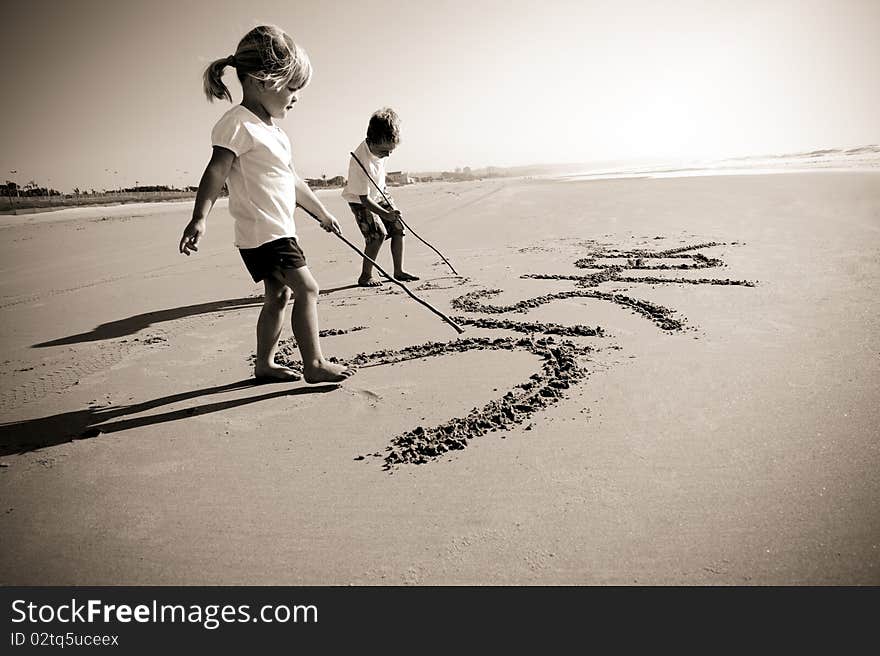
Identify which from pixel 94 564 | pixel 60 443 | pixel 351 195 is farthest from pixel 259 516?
pixel 351 195

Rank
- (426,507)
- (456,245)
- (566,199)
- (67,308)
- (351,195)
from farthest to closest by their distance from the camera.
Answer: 1. (566,199)
2. (456,245)
3. (351,195)
4. (67,308)
5. (426,507)

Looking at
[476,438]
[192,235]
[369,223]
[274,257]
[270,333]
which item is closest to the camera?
[476,438]

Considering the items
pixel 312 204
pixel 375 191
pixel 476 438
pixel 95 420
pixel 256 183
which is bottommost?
pixel 476 438

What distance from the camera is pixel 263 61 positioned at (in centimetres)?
280

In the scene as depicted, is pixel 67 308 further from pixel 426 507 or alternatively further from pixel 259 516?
pixel 426 507

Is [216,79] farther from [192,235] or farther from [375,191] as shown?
[375,191]

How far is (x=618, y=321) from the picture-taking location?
3916 mm

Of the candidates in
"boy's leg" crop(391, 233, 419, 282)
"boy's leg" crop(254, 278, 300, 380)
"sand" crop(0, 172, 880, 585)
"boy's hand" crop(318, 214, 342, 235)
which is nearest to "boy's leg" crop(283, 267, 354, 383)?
"sand" crop(0, 172, 880, 585)

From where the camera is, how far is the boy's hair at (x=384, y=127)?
570cm

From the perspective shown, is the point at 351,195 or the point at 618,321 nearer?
the point at 618,321

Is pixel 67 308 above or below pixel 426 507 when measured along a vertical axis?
above

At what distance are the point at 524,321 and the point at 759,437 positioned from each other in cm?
209

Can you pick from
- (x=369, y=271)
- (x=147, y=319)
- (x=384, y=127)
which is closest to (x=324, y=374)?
(x=147, y=319)

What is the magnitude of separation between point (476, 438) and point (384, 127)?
4.42 metres
